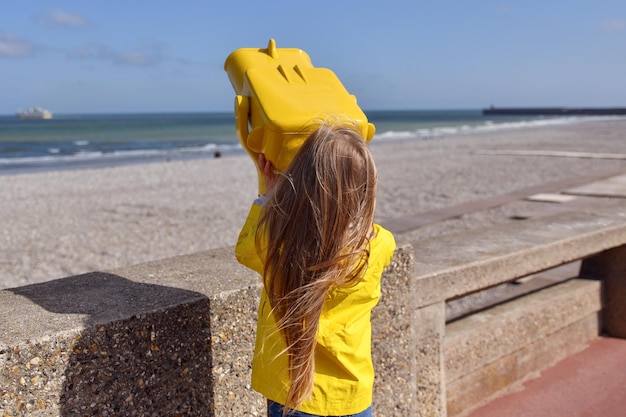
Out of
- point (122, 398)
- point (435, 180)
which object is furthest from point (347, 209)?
point (435, 180)

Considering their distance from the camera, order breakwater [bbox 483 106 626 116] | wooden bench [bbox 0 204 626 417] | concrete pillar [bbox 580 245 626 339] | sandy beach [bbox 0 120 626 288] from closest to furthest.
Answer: wooden bench [bbox 0 204 626 417] → concrete pillar [bbox 580 245 626 339] → sandy beach [bbox 0 120 626 288] → breakwater [bbox 483 106 626 116]

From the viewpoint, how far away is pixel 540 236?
344cm

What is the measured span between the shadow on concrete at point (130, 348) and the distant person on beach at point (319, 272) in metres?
0.25

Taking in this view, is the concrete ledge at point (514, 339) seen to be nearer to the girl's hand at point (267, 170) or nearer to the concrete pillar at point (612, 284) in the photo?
the concrete pillar at point (612, 284)

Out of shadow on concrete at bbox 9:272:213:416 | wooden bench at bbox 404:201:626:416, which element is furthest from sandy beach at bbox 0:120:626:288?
shadow on concrete at bbox 9:272:213:416

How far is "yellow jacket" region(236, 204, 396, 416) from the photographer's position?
1767 millimetres

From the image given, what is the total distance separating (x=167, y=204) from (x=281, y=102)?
1006 cm

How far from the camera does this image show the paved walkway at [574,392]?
3.18 meters

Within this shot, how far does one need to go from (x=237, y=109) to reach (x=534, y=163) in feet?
51.1

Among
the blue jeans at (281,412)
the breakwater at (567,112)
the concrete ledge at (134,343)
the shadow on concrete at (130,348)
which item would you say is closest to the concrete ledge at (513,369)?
the concrete ledge at (134,343)

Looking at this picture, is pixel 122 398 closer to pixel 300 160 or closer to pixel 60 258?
pixel 300 160

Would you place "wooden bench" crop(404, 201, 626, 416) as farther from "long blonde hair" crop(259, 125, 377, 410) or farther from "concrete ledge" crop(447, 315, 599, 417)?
"long blonde hair" crop(259, 125, 377, 410)

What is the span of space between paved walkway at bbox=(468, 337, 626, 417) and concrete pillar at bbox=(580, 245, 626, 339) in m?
0.27

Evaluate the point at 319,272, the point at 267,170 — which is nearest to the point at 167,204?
the point at 267,170
